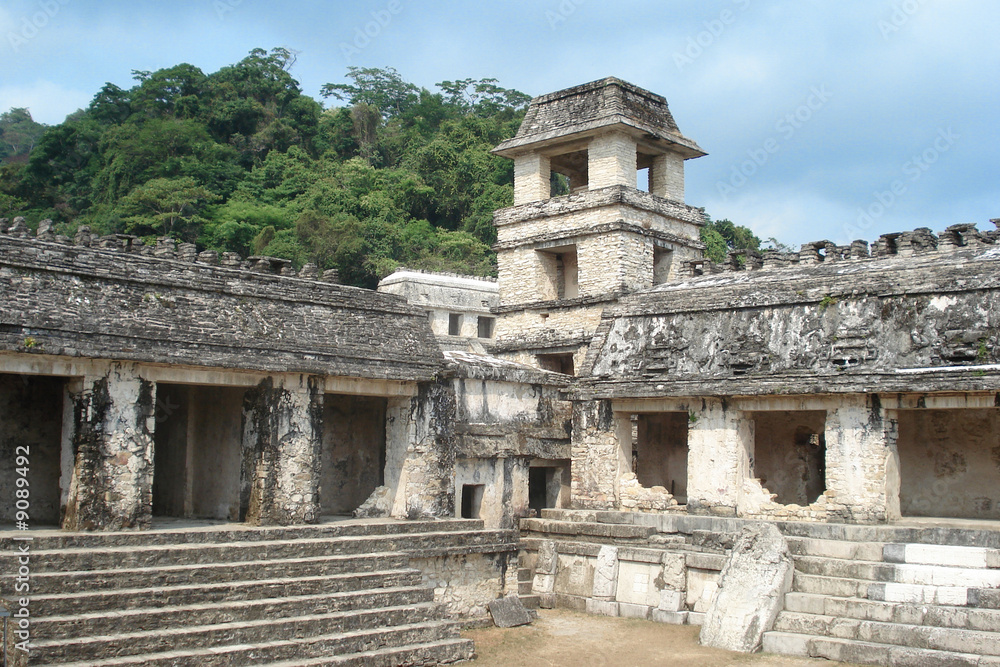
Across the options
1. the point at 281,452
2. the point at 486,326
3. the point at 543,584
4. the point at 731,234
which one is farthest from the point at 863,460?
the point at 731,234

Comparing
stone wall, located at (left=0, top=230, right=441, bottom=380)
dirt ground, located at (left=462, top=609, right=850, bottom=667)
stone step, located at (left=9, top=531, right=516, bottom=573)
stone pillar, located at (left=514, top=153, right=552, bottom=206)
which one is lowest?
dirt ground, located at (left=462, top=609, right=850, bottom=667)

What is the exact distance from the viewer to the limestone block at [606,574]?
1659 cm

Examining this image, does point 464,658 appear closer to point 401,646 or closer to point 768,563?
point 401,646

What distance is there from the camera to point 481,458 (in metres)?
18.6

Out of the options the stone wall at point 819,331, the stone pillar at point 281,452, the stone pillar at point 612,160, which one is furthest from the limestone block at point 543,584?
the stone pillar at point 612,160

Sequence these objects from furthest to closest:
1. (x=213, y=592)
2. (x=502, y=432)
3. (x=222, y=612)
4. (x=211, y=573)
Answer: (x=502, y=432)
(x=211, y=573)
(x=213, y=592)
(x=222, y=612)

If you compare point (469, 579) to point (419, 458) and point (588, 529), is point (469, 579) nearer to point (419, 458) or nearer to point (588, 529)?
point (419, 458)

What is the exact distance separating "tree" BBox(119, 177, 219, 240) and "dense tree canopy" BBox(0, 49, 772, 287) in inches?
2.6

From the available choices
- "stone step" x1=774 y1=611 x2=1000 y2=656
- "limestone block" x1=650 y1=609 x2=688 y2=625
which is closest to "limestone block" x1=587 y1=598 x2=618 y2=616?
"limestone block" x1=650 y1=609 x2=688 y2=625

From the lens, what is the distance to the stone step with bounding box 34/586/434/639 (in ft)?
33.9

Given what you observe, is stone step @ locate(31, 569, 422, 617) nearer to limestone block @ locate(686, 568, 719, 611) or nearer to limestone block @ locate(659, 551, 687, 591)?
limestone block @ locate(659, 551, 687, 591)

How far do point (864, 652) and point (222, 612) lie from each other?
7872 millimetres

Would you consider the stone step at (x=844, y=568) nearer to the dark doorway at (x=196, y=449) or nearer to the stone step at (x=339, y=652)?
the stone step at (x=339, y=652)

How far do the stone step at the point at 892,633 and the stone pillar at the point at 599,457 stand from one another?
5189 millimetres
